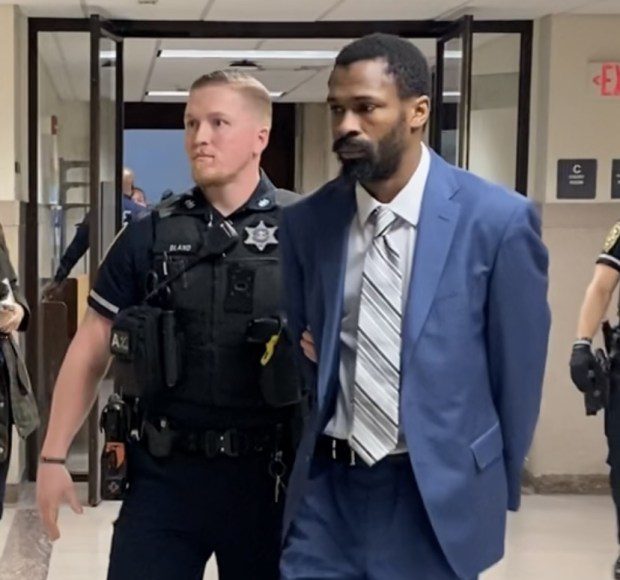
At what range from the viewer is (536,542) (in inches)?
200

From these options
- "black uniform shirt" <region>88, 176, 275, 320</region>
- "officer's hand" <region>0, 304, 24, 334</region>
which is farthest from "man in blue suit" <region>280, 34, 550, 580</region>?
"officer's hand" <region>0, 304, 24, 334</region>

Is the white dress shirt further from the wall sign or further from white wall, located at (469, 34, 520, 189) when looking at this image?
white wall, located at (469, 34, 520, 189)

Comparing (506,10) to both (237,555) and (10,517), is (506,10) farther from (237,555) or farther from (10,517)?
(237,555)

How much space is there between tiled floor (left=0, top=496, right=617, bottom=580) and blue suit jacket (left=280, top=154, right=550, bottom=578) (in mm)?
2518

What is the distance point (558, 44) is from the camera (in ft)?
18.6

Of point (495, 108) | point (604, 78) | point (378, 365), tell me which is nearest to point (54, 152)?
point (495, 108)

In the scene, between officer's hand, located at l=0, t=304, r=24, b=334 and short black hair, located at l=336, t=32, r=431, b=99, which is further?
officer's hand, located at l=0, t=304, r=24, b=334

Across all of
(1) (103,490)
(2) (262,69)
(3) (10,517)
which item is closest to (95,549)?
(3) (10,517)

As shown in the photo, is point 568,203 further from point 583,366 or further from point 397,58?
point 397,58

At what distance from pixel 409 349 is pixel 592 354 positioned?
2.18 metres

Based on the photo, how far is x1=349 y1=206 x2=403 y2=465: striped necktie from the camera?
207 cm

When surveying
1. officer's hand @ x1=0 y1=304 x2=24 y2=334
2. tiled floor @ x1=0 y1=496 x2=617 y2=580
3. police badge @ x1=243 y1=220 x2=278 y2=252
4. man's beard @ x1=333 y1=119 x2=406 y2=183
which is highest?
man's beard @ x1=333 y1=119 x2=406 y2=183

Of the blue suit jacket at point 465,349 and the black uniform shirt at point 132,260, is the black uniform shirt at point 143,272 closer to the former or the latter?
the black uniform shirt at point 132,260

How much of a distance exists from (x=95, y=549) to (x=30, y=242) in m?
1.76
